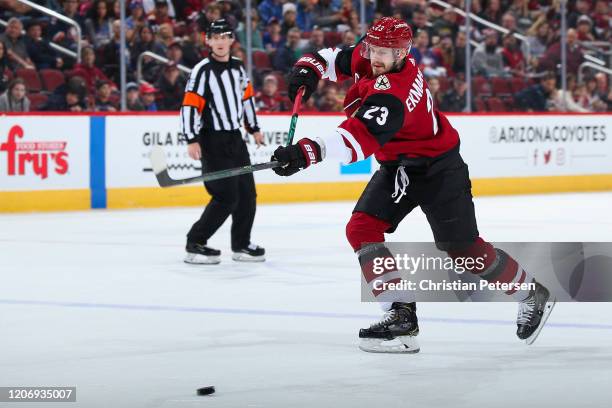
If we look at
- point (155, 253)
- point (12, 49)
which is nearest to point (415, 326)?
point (155, 253)

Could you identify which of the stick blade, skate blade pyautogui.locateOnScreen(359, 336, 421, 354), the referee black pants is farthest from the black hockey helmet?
skate blade pyautogui.locateOnScreen(359, 336, 421, 354)

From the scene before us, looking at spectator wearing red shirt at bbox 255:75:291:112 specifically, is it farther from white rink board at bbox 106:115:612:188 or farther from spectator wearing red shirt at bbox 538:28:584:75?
spectator wearing red shirt at bbox 538:28:584:75

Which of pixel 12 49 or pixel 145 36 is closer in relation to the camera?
pixel 12 49

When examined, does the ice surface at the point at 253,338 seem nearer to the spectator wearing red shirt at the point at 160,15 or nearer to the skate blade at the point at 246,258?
the skate blade at the point at 246,258

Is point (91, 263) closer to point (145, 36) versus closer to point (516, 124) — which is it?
point (145, 36)

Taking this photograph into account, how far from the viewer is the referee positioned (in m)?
7.83

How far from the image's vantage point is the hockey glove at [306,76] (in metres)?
5.21

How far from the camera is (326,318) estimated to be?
5.62 metres

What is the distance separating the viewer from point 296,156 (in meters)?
4.39

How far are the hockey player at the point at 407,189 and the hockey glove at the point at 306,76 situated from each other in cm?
21

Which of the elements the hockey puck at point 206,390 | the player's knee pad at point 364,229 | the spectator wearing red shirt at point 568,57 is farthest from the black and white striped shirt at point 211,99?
the spectator wearing red shirt at point 568,57

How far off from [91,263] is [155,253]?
686 millimetres

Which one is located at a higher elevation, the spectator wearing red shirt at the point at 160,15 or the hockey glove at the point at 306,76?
the spectator wearing red shirt at the point at 160,15

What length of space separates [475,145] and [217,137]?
696cm
